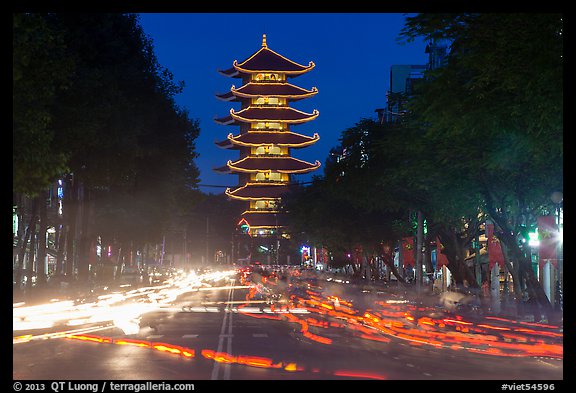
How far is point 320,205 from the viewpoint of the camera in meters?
72.0

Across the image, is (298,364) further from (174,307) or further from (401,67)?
(401,67)

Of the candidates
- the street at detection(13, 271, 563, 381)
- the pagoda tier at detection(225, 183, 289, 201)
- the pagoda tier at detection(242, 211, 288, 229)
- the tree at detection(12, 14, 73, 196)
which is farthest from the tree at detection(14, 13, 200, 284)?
the pagoda tier at detection(242, 211, 288, 229)

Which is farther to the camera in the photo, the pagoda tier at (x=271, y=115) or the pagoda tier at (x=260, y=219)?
the pagoda tier at (x=260, y=219)

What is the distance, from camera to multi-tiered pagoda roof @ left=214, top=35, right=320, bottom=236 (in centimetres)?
15962

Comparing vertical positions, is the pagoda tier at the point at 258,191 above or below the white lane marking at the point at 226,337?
above

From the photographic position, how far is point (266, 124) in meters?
164

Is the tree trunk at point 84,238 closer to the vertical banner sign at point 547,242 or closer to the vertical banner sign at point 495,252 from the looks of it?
the vertical banner sign at point 495,252

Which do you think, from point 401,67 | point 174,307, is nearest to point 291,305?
point 174,307

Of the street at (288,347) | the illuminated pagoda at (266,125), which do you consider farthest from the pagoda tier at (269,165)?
the street at (288,347)

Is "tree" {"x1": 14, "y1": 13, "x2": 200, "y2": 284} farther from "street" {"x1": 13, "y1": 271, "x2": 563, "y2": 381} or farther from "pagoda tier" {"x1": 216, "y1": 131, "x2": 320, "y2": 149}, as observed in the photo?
"pagoda tier" {"x1": 216, "y1": 131, "x2": 320, "y2": 149}

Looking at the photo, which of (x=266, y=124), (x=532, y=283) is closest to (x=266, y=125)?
(x=266, y=124)

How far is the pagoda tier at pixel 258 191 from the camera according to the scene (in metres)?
166

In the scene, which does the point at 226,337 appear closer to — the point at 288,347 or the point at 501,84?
the point at 288,347
